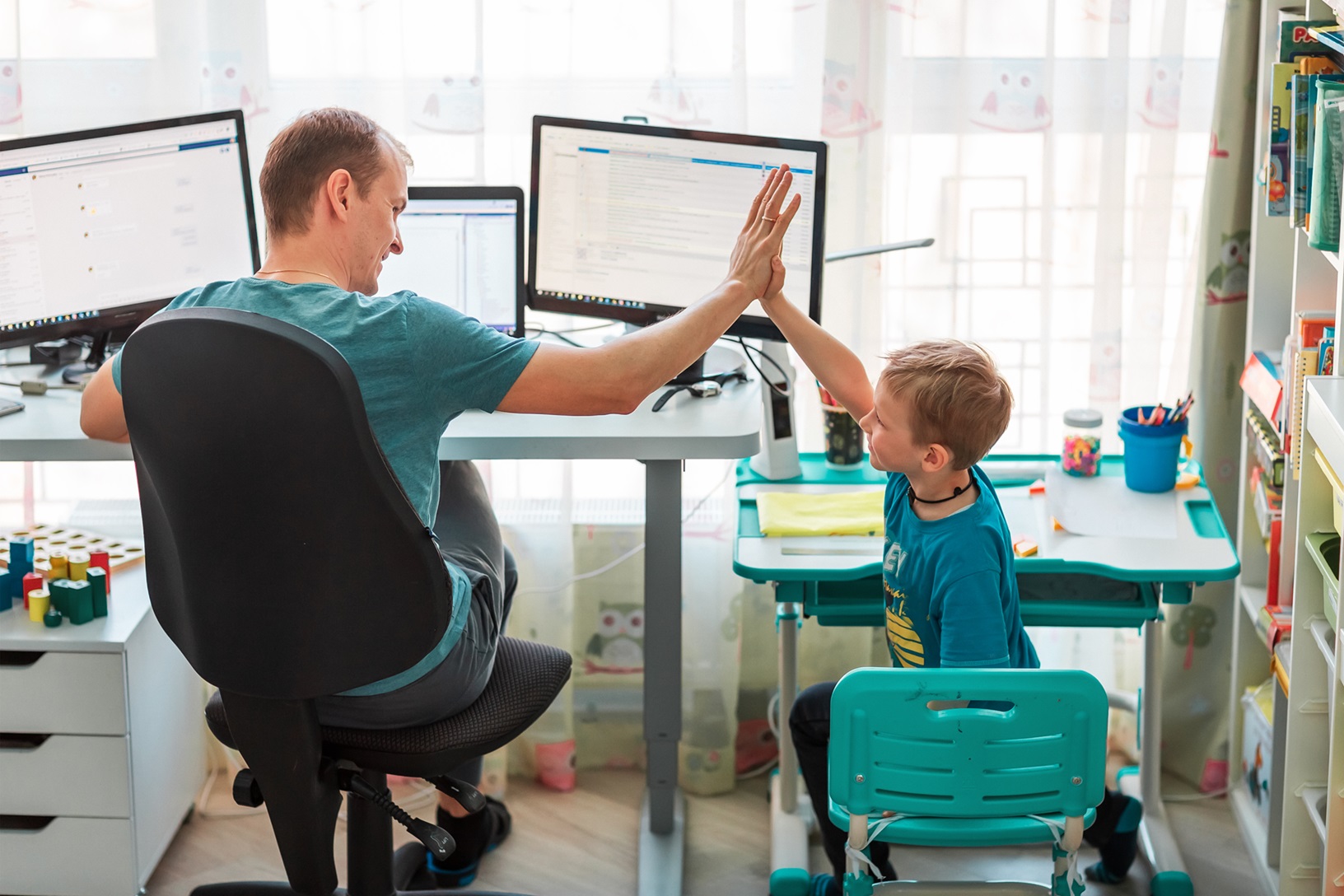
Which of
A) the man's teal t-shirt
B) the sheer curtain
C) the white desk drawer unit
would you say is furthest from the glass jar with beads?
the white desk drawer unit

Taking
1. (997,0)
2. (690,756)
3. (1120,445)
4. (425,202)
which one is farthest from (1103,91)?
(690,756)

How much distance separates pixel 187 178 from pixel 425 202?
378 mm

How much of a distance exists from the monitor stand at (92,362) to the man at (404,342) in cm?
55

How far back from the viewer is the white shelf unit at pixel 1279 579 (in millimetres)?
1925

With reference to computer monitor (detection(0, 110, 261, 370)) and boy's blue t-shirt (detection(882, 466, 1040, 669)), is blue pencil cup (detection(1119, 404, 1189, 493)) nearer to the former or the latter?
boy's blue t-shirt (detection(882, 466, 1040, 669))

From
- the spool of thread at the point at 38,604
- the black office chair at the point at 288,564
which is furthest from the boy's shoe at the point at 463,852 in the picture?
the spool of thread at the point at 38,604

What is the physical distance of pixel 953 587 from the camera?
163 centimetres

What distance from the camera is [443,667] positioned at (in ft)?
5.35

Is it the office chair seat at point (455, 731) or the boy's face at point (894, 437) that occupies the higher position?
the boy's face at point (894, 437)

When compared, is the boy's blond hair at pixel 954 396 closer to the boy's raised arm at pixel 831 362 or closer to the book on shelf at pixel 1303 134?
the boy's raised arm at pixel 831 362

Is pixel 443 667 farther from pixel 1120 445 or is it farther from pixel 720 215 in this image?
pixel 1120 445

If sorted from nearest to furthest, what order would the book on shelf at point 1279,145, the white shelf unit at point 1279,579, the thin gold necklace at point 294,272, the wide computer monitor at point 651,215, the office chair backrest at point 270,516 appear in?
1. the office chair backrest at point 270,516
2. the thin gold necklace at point 294,272
3. the white shelf unit at point 1279,579
4. the book on shelf at point 1279,145
5. the wide computer monitor at point 651,215

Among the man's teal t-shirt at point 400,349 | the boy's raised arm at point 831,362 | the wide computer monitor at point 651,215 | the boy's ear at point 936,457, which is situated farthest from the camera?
the wide computer monitor at point 651,215

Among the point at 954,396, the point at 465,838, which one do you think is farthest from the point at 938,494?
the point at 465,838
